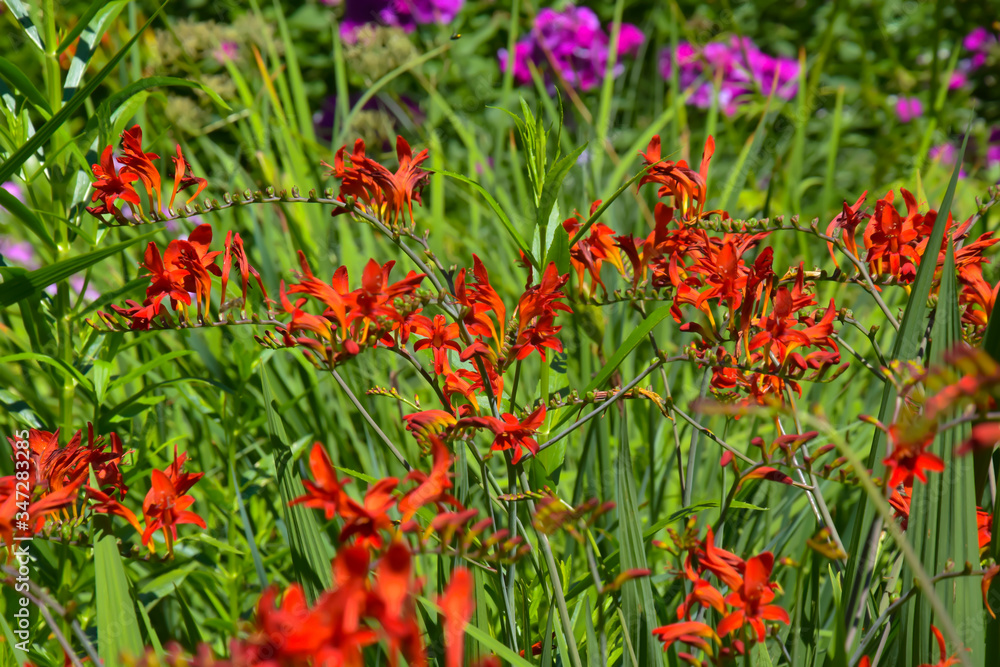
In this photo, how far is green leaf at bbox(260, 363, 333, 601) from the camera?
2.46 ft

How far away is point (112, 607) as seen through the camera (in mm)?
656

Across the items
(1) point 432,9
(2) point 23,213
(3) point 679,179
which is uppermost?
(1) point 432,9

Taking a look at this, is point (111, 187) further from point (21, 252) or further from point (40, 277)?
point (21, 252)

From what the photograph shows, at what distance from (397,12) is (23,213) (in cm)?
252

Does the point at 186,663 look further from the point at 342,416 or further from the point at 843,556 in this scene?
the point at 342,416

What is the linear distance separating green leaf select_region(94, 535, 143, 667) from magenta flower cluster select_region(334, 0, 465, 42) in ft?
8.83

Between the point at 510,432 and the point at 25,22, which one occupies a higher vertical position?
the point at 25,22

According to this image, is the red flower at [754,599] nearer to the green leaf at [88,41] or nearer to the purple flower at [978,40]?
the green leaf at [88,41]

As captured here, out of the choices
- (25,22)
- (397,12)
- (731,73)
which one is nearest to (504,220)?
(25,22)

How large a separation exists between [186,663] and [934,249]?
0.71m

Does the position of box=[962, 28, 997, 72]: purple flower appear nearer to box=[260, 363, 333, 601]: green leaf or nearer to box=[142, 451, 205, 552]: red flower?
box=[260, 363, 333, 601]: green leaf

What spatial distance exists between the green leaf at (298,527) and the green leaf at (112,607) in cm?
15

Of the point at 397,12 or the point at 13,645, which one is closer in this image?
the point at 13,645

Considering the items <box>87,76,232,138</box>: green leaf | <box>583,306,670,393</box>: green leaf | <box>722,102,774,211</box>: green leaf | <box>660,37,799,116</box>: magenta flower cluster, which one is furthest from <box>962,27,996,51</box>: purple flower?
<box>87,76,232,138</box>: green leaf
